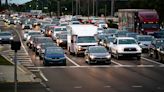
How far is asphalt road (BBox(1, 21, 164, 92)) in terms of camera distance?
26.1 m

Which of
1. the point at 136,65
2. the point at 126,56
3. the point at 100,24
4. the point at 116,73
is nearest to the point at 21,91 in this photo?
the point at 116,73

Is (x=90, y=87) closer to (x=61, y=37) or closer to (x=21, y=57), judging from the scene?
(x=21, y=57)

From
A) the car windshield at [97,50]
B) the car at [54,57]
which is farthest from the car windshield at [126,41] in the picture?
the car at [54,57]

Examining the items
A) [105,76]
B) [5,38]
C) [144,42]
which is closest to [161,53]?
[105,76]

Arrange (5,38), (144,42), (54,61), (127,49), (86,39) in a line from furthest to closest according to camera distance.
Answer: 1. (5,38)
2. (144,42)
3. (86,39)
4. (127,49)
5. (54,61)

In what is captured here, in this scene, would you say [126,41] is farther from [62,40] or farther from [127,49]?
[62,40]

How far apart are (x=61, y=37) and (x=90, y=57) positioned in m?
19.5

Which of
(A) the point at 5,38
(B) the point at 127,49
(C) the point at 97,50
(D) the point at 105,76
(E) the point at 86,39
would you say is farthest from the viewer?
(A) the point at 5,38

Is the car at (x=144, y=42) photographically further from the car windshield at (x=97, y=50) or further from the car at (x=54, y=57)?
the car at (x=54, y=57)

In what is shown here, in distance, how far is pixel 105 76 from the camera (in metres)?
31.4

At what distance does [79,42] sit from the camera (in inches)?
1826

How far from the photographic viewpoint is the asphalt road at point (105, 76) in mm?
26125

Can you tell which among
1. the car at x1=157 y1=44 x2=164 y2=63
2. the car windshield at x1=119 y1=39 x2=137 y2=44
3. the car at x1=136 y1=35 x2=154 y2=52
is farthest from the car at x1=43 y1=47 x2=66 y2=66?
the car at x1=136 y1=35 x2=154 y2=52

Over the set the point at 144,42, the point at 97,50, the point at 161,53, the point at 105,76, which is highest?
the point at 97,50
